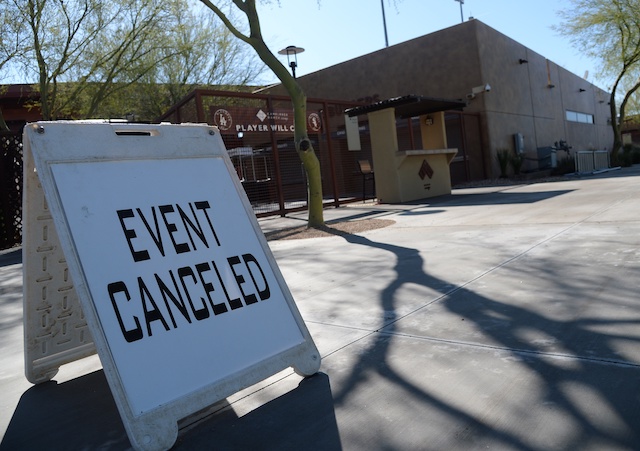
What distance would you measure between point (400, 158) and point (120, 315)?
1205 centimetres

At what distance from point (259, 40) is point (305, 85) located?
18.3 meters

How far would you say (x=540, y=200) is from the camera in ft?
34.9

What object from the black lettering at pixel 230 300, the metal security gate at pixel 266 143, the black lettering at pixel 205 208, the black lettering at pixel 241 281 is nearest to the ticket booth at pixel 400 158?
the metal security gate at pixel 266 143

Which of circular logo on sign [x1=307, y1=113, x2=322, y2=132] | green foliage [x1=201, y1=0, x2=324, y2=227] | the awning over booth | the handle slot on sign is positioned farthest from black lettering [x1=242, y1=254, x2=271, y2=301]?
circular logo on sign [x1=307, y1=113, x2=322, y2=132]

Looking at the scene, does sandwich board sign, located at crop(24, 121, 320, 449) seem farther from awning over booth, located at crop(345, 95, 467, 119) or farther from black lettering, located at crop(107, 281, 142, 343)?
awning over booth, located at crop(345, 95, 467, 119)

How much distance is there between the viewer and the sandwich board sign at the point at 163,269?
7.43ft

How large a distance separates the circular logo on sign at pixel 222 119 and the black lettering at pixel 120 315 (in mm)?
9877

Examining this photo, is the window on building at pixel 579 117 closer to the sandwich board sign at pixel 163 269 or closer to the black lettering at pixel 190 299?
the sandwich board sign at pixel 163 269

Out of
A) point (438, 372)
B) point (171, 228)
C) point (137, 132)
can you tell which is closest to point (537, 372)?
point (438, 372)

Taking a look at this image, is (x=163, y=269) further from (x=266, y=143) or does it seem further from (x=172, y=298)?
(x=266, y=143)

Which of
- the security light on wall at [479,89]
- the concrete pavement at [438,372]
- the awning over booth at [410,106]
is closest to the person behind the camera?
the concrete pavement at [438,372]

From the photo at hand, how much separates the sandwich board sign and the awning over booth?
34.8 feet

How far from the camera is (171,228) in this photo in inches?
104

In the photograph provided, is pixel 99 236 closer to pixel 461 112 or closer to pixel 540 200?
pixel 540 200
